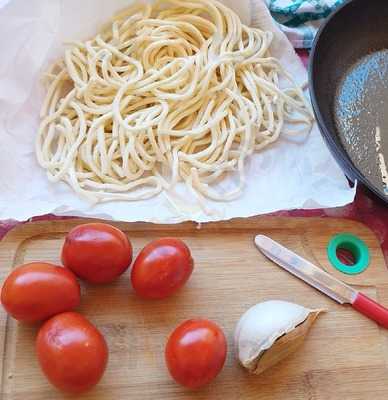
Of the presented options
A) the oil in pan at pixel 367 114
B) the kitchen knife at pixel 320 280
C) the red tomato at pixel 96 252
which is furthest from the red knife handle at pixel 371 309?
the red tomato at pixel 96 252

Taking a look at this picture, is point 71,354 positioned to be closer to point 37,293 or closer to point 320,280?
point 37,293

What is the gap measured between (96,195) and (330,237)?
437mm

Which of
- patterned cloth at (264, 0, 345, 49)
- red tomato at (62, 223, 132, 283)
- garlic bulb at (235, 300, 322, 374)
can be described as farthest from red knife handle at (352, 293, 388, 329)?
patterned cloth at (264, 0, 345, 49)

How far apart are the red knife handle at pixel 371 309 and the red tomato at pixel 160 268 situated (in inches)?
11.8

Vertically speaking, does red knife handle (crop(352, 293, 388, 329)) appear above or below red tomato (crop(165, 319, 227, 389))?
below

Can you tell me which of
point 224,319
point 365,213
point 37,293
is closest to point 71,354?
point 37,293

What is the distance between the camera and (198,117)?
3.76 feet

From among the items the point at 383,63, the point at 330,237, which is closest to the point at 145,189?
the point at 330,237

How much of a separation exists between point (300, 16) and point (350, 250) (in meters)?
0.58

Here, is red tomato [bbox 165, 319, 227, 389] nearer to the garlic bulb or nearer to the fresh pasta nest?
the garlic bulb

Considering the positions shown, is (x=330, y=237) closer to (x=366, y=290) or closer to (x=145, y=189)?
(x=366, y=290)

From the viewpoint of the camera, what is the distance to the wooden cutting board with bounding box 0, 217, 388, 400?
86cm

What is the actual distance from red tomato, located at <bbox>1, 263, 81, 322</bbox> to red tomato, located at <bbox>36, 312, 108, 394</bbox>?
0.08 feet

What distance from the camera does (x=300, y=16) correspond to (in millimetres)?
1295
